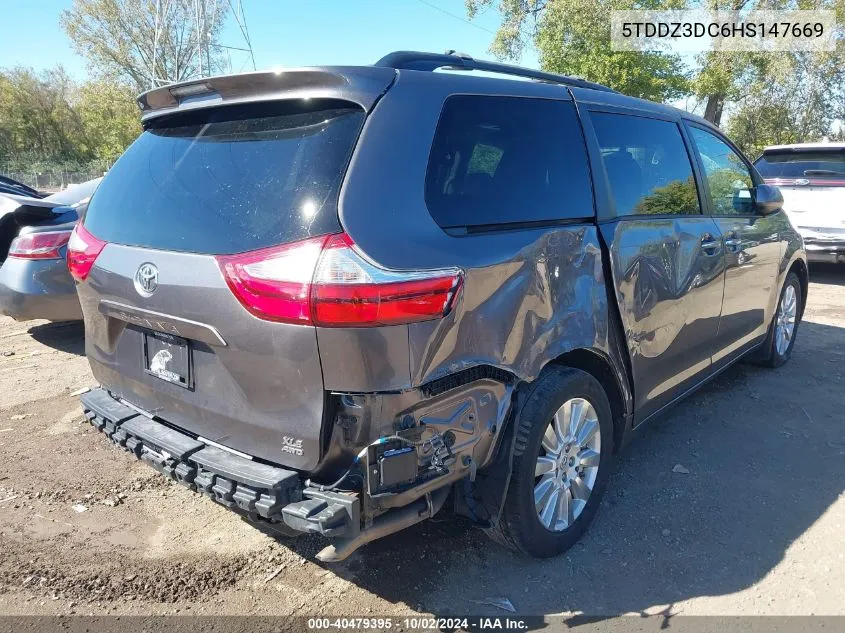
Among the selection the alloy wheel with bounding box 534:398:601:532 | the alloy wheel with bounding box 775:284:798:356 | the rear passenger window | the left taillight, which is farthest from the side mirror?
the left taillight

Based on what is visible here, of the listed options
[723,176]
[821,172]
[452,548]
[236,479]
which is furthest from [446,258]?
[821,172]

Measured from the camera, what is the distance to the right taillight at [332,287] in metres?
1.95

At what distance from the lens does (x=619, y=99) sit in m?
3.32

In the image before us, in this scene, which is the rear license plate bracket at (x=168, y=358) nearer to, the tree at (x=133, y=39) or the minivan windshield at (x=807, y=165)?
the minivan windshield at (x=807, y=165)

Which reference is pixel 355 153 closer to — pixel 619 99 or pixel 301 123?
pixel 301 123

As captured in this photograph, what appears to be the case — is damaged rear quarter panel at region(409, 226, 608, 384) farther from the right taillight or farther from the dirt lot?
the dirt lot

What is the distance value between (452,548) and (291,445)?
1155 millimetres

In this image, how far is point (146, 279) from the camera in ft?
7.70

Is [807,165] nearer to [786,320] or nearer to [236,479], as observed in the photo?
[786,320]

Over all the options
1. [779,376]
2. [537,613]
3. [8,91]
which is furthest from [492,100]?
[8,91]

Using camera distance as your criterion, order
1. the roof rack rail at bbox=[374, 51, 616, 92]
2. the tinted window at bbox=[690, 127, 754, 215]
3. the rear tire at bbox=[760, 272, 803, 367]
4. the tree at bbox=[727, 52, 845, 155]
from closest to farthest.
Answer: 1. the roof rack rail at bbox=[374, 51, 616, 92]
2. the tinted window at bbox=[690, 127, 754, 215]
3. the rear tire at bbox=[760, 272, 803, 367]
4. the tree at bbox=[727, 52, 845, 155]

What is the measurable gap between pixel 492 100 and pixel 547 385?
45.9 inches

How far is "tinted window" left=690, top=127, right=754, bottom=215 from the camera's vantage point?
157 inches

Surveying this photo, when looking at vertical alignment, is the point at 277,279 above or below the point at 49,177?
above
